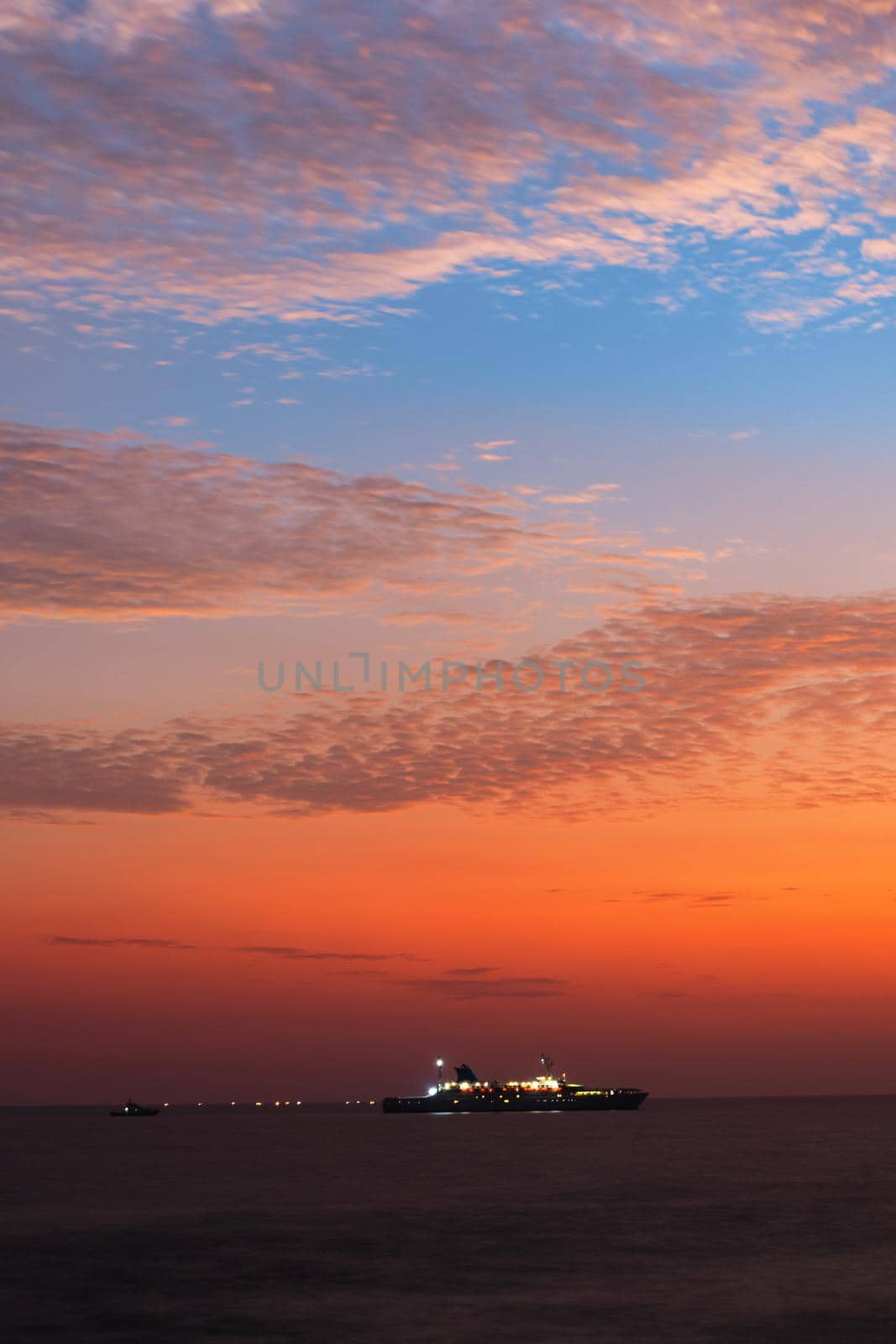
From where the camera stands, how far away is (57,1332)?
73125mm

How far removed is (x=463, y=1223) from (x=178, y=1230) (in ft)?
78.8

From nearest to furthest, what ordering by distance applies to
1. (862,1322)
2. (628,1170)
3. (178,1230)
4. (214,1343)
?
(214,1343)
(862,1322)
(178,1230)
(628,1170)

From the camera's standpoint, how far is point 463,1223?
408ft

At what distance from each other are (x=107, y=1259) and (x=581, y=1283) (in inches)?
1321

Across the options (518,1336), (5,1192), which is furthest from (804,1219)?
(5,1192)

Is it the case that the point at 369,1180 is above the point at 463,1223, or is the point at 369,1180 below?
below

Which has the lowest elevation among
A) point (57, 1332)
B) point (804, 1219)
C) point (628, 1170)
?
point (628, 1170)

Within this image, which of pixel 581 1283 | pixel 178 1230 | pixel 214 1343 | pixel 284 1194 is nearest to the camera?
pixel 214 1343

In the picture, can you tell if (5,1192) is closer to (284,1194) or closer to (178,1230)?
(284,1194)

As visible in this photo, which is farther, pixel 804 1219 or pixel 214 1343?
pixel 804 1219

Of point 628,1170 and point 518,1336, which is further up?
point 518,1336

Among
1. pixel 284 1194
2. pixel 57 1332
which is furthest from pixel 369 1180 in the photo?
pixel 57 1332

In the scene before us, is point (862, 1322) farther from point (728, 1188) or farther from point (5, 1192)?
point (5, 1192)

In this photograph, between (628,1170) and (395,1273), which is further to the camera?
(628,1170)
